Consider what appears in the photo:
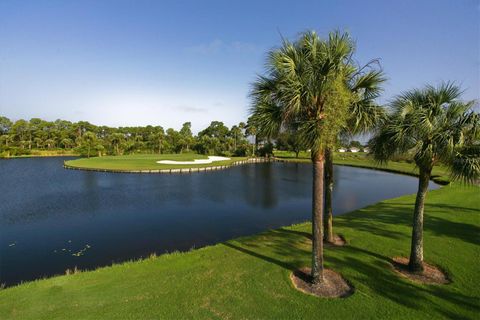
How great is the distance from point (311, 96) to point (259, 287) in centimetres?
580

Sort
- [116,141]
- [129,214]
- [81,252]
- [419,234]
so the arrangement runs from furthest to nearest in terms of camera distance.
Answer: [116,141]
[129,214]
[81,252]
[419,234]

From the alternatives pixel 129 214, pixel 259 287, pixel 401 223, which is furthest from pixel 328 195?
pixel 129 214

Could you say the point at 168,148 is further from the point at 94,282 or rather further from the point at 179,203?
the point at 94,282

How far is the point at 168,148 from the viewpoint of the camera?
92.8 meters

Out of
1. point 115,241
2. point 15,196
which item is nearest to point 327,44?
point 115,241

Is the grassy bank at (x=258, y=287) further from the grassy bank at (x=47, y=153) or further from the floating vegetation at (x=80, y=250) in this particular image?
the grassy bank at (x=47, y=153)

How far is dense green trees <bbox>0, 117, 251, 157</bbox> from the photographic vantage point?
3135 inches

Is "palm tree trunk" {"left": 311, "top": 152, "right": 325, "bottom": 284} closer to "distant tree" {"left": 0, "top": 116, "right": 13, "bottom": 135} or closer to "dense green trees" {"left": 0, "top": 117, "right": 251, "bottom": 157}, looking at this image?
"dense green trees" {"left": 0, "top": 117, "right": 251, "bottom": 157}

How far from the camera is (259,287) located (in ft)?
25.0

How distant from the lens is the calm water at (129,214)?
507 inches

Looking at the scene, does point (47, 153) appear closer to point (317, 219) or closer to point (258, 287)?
point (258, 287)

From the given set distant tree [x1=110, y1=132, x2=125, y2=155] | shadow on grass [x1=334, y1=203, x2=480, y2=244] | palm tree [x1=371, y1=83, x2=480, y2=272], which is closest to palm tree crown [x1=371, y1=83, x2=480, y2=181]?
palm tree [x1=371, y1=83, x2=480, y2=272]

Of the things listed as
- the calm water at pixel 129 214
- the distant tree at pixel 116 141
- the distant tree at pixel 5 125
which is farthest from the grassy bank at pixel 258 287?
the distant tree at pixel 5 125

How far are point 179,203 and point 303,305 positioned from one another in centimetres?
1782
